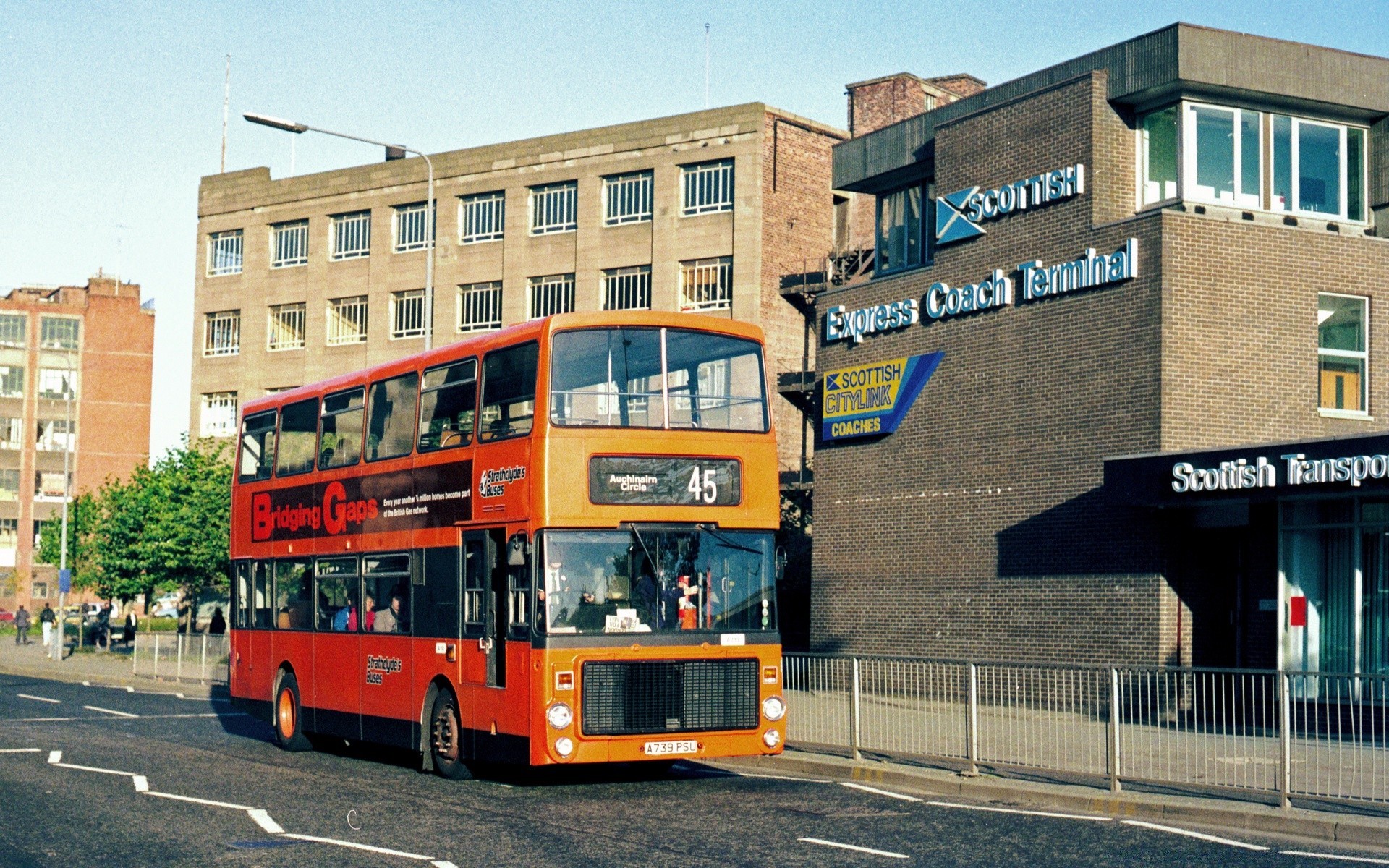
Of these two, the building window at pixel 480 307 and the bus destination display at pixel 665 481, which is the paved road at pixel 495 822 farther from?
the building window at pixel 480 307

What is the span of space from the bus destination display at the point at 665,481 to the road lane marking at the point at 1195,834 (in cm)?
456

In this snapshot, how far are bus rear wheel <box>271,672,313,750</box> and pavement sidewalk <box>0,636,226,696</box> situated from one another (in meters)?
12.5

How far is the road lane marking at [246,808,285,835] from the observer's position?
Result: 12.5 m

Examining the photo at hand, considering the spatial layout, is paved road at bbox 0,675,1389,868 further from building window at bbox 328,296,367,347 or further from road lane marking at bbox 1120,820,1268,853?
building window at bbox 328,296,367,347

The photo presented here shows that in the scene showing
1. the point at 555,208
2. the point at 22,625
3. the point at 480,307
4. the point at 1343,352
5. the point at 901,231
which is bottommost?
the point at 22,625

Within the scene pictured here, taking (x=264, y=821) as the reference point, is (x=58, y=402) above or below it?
above

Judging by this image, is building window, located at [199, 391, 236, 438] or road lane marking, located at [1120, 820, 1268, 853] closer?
road lane marking, located at [1120, 820, 1268, 853]

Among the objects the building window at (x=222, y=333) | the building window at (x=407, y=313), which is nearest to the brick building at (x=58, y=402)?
the building window at (x=222, y=333)

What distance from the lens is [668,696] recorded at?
48.9 ft

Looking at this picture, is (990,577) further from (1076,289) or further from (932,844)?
(932,844)

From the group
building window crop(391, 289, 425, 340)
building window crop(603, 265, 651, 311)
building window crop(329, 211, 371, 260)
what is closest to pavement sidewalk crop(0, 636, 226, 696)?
building window crop(391, 289, 425, 340)

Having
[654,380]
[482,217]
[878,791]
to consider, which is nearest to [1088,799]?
[878,791]

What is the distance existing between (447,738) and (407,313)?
38775 mm

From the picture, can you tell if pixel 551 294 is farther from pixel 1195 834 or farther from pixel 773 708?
pixel 1195 834
